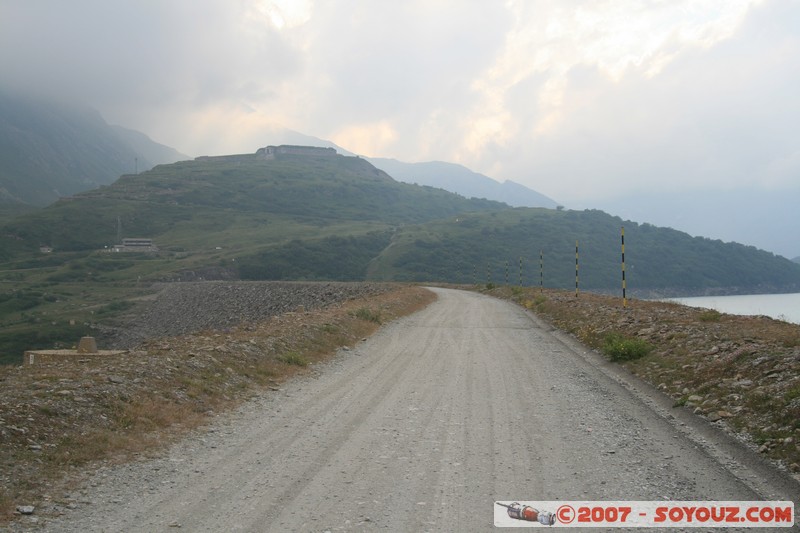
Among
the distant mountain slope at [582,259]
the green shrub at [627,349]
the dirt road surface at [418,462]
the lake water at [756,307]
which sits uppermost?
the distant mountain slope at [582,259]

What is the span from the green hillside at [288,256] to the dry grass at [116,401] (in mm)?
44315

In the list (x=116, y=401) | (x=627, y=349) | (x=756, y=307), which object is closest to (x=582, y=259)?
(x=756, y=307)

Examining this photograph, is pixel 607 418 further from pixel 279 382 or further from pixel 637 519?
pixel 279 382

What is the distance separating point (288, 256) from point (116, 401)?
110 metres

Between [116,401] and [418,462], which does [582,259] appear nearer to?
[116,401]

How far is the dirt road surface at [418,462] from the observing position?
5332mm

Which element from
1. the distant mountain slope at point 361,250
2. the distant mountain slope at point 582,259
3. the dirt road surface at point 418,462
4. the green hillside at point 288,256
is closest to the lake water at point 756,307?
the dirt road surface at point 418,462

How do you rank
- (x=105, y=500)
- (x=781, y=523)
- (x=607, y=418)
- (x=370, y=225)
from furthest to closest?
(x=370, y=225)
(x=607, y=418)
(x=105, y=500)
(x=781, y=523)

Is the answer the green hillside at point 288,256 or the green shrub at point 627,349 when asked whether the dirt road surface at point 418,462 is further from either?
the green hillside at point 288,256

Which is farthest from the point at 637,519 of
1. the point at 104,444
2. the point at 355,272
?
the point at 355,272

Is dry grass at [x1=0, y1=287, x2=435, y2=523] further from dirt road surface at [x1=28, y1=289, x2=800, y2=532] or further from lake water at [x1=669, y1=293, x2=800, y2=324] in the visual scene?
lake water at [x1=669, y1=293, x2=800, y2=324]

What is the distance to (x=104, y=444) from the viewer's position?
713 centimetres

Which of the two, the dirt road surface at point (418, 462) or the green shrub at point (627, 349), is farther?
the green shrub at point (627, 349)

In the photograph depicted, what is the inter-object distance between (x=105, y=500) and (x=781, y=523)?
6.14 m
